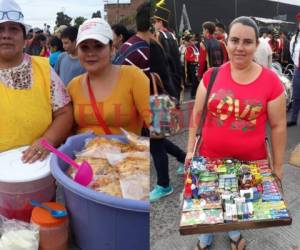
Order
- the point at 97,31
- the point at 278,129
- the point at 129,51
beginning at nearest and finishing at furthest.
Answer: the point at 278,129, the point at 129,51, the point at 97,31

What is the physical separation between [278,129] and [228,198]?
193mm

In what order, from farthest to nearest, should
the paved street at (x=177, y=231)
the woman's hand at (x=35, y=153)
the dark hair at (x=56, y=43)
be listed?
1. the dark hair at (x=56, y=43)
2. the woman's hand at (x=35, y=153)
3. the paved street at (x=177, y=231)

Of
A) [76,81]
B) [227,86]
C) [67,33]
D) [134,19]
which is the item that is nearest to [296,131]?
[227,86]

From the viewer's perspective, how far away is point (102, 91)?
1.31 metres

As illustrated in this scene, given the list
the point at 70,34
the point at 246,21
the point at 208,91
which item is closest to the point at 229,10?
the point at 246,21

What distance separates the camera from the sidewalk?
2.31 ft

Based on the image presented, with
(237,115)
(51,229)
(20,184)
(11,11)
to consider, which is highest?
(11,11)

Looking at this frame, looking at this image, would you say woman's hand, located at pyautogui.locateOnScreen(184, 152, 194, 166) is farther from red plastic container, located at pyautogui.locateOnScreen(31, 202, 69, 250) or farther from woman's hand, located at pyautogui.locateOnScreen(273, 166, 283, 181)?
red plastic container, located at pyautogui.locateOnScreen(31, 202, 69, 250)

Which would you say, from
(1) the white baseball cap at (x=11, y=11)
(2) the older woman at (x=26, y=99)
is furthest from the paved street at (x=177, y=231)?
(1) the white baseball cap at (x=11, y=11)

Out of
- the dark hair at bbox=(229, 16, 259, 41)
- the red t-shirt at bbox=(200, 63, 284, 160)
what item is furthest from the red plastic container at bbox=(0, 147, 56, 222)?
the dark hair at bbox=(229, 16, 259, 41)

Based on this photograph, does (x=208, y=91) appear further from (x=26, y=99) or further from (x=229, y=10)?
(x=26, y=99)

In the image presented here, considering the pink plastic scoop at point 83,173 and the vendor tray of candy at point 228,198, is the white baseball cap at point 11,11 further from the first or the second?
the vendor tray of candy at point 228,198

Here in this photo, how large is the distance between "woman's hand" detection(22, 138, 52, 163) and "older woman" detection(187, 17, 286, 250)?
0.78 meters

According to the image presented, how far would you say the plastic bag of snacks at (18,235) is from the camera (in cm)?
122
